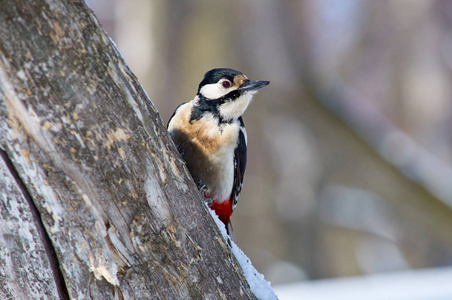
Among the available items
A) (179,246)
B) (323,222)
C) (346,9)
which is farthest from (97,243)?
(346,9)

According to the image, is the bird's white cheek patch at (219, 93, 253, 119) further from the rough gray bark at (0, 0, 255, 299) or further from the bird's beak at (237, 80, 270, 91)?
the rough gray bark at (0, 0, 255, 299)

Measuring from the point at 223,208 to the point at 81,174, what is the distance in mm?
1827

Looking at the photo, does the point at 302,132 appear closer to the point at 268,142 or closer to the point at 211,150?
the point at 268,142

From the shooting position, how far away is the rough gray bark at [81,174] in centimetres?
141

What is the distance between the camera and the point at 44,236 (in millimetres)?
1534

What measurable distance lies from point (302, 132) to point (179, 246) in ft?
21.0

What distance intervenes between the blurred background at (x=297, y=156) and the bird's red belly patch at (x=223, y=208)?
13.3 ft

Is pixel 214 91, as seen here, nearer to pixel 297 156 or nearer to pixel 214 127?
pixel 214 127

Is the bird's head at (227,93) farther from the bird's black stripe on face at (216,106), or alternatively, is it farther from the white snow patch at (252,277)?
the white snow patch at (252,277)

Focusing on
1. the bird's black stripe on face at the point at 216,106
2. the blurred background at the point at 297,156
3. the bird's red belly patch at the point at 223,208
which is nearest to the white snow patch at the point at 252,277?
the bird's black stripe on face at the point at 216,106

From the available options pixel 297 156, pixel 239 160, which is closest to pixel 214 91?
pixel 239 160

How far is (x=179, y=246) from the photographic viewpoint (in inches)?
67.0

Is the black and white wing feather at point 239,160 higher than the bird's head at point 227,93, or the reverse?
the bird's head at point 227,93

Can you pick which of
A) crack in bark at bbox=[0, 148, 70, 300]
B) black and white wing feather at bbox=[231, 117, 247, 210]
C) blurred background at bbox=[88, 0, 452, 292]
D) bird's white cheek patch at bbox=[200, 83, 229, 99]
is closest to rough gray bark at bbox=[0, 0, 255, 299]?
crack in bark at bbox=[0, 148, 70, 300]
